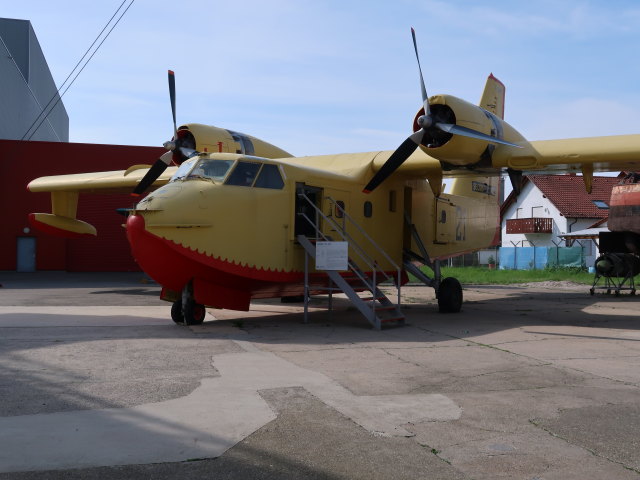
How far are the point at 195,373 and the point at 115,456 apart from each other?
114 inches

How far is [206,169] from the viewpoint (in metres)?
11.7

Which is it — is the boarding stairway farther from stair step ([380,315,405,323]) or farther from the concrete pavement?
the concrete pavement

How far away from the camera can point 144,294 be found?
2016 cm

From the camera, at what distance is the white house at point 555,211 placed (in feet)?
160

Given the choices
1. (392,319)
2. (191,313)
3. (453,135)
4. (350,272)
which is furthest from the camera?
(350,272)

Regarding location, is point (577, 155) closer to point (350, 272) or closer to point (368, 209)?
point (368, 209)

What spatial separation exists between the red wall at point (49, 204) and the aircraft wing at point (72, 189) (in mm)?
11657

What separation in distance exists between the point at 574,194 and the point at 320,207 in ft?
141

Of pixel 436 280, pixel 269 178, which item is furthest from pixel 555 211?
pixel 269 178

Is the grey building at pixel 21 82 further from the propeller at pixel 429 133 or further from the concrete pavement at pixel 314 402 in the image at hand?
the concrete pavement at pixel 314 402

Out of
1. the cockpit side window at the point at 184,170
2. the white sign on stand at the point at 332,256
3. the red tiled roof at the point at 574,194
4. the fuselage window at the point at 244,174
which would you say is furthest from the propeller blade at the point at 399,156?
the red tiled roof at the point at 574,194

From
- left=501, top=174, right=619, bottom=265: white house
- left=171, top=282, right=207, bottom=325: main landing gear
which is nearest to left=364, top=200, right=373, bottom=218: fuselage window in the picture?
left=171, top=282, right=207, bottom=325: main landing gear

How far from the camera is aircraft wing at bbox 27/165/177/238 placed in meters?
19.6

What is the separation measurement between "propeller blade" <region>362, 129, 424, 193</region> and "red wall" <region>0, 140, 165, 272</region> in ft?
75.6
